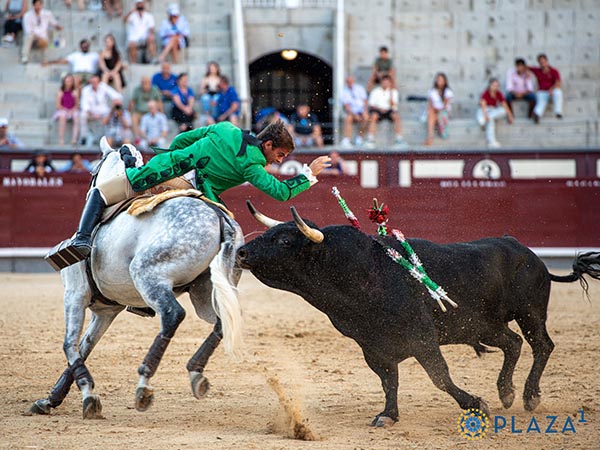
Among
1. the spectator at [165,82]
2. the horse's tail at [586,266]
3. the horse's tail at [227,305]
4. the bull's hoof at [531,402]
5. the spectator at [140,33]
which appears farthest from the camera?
the spectator at [140,33]

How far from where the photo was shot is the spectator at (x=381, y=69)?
14.6m

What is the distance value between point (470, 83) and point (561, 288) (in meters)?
5.27

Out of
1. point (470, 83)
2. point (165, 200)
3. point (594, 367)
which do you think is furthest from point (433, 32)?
point (165, 200)

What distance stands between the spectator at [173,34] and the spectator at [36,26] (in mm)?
1577

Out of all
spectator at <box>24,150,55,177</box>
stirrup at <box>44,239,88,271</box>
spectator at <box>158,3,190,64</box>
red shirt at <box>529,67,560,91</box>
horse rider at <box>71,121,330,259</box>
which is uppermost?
→ spectator at <box>158,3,190,64</box>

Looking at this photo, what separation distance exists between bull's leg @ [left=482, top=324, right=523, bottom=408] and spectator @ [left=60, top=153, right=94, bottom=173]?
838 cm

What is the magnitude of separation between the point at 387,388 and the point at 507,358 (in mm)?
787

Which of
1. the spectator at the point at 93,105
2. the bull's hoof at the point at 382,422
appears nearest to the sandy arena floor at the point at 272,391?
the bull's hoof at the point at 382,422

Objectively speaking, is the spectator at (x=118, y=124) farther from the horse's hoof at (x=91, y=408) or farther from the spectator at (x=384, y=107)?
the horse's hoof at (x=91, y=408)

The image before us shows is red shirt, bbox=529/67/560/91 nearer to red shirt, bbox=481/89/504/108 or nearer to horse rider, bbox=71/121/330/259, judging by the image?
red shirt, bbox=481/89/504/108

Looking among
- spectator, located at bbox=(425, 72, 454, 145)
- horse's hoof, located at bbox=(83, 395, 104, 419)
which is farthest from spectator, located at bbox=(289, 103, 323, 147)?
horse's hoof, located at bbox=(83, 395, 104, 419)

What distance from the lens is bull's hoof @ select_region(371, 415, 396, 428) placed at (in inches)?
189

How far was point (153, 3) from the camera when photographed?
16328 millimetres

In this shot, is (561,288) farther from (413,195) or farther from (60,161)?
(60,161)
